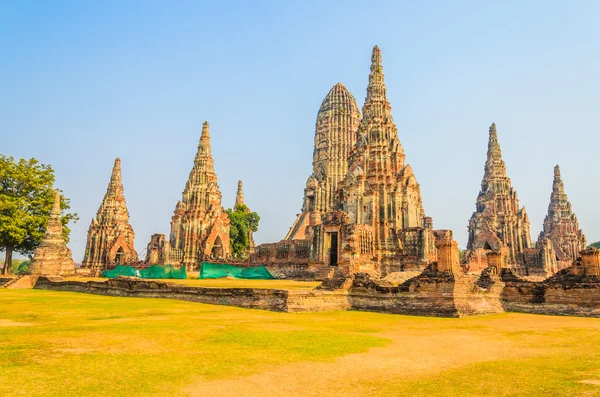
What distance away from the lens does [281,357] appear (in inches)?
251

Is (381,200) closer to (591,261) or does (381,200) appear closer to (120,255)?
(591,261)

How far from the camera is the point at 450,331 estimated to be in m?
9.70

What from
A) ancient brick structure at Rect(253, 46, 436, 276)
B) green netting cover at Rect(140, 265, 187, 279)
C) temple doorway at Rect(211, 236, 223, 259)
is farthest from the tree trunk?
temple doorway at Rect(211, 236, 223, 259)

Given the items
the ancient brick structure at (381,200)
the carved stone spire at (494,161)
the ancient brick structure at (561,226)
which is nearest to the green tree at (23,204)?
the ancient brick structure at (381,200)

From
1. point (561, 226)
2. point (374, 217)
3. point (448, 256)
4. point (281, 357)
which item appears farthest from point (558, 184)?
point (281, 357)

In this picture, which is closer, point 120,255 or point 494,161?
point 120,255

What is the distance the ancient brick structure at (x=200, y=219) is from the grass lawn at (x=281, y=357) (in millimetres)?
37432

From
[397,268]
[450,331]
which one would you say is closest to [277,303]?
[450,331]

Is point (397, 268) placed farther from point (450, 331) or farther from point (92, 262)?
point (92, 262)

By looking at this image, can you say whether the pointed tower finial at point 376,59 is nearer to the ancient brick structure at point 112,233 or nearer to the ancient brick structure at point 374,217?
the ancient brick structure at point 374,217

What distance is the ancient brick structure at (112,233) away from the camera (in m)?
53.5

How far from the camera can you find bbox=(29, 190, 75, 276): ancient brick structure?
26656 mm

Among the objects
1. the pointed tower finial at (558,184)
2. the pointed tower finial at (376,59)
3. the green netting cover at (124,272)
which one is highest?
the pointed tower finial at (376,59)

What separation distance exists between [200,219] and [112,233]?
44.2 feet
